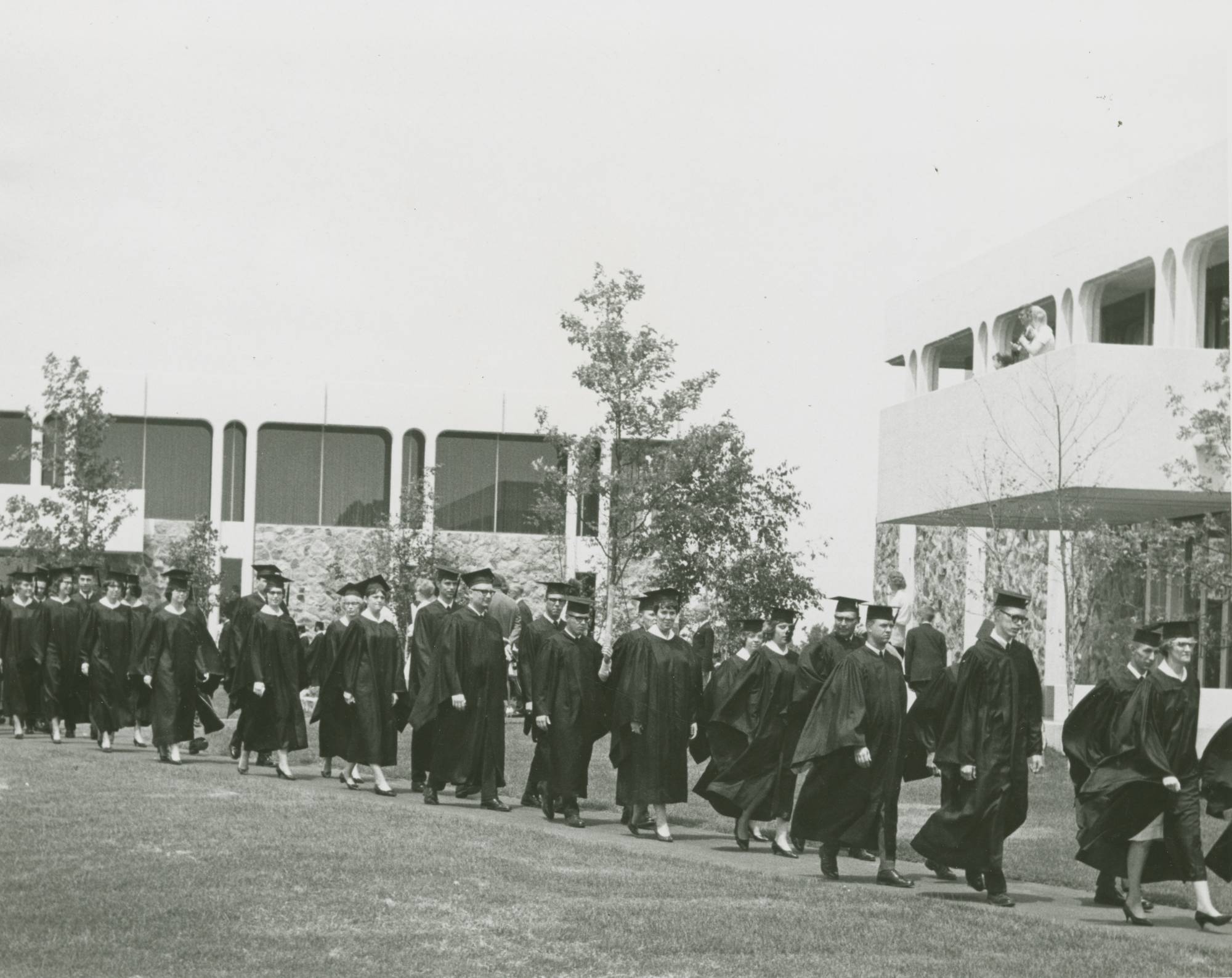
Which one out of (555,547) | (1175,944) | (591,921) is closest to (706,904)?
(591,921)

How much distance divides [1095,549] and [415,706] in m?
10.8

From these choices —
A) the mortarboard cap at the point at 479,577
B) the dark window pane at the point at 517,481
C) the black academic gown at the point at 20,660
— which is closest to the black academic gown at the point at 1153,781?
the mortarboard cap at the point at 479,577

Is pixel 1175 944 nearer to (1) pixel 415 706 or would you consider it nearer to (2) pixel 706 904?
(2) pixel 706 904

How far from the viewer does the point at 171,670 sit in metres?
19.0

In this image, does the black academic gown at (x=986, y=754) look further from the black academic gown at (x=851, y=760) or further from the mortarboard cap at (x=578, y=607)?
the mortarboard cap at (x=578, y=607)

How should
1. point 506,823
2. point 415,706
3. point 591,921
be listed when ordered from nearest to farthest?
point 591,921, point 506,823, point 415,706

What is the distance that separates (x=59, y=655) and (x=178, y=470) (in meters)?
23.6

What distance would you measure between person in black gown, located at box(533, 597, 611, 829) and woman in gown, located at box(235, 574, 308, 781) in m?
3.09

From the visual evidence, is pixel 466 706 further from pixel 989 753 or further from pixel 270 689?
pixel 989 753

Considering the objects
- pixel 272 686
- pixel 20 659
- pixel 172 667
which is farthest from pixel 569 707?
pixel 20 659

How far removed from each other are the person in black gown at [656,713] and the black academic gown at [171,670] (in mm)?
5422

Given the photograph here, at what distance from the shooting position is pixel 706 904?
10695mm

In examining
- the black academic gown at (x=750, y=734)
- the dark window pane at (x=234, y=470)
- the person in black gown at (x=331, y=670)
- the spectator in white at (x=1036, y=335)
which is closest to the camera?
the black academic gown at (x=750, y=734)

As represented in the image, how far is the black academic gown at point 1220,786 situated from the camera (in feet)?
37.7
